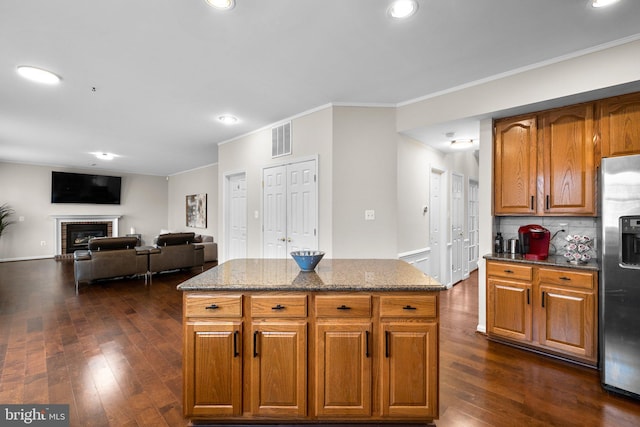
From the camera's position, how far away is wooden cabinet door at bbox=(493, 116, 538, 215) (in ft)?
9.45

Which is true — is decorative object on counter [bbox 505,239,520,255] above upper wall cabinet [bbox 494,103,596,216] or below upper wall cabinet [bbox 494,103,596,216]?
below

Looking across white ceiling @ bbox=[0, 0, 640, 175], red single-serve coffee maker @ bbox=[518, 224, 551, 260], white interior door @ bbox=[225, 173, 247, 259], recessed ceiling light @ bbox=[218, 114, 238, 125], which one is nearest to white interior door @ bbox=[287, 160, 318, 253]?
white ceiling @ bbox=[0, 0, 640, 175]

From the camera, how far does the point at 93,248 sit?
5105 mm

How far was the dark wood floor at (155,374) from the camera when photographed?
1.87 m

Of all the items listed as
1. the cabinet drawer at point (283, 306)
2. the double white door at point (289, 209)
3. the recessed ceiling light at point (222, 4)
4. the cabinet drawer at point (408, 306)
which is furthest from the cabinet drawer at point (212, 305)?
the double white door at point (289, 209)

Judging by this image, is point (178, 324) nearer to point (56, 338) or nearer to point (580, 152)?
point (56, 338)

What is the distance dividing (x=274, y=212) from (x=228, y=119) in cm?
151

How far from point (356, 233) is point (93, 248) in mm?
4716

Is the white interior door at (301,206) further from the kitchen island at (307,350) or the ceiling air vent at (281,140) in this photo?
the kitchen island at (307,350)

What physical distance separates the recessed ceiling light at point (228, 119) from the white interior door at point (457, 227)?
385 centimetres

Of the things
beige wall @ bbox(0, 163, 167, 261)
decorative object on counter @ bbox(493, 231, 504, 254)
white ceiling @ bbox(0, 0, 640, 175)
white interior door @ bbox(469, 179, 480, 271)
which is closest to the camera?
white ceiling @ bbox(0, 0, 640, 175)

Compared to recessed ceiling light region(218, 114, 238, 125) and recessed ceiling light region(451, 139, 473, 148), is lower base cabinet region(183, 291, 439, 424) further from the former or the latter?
recessed ceiling light region(451, 139, 473, 148)

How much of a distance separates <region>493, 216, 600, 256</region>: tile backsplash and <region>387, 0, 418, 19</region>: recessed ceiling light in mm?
2277

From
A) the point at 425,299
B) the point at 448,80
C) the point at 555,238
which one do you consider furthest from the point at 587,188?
the point at 425,299
